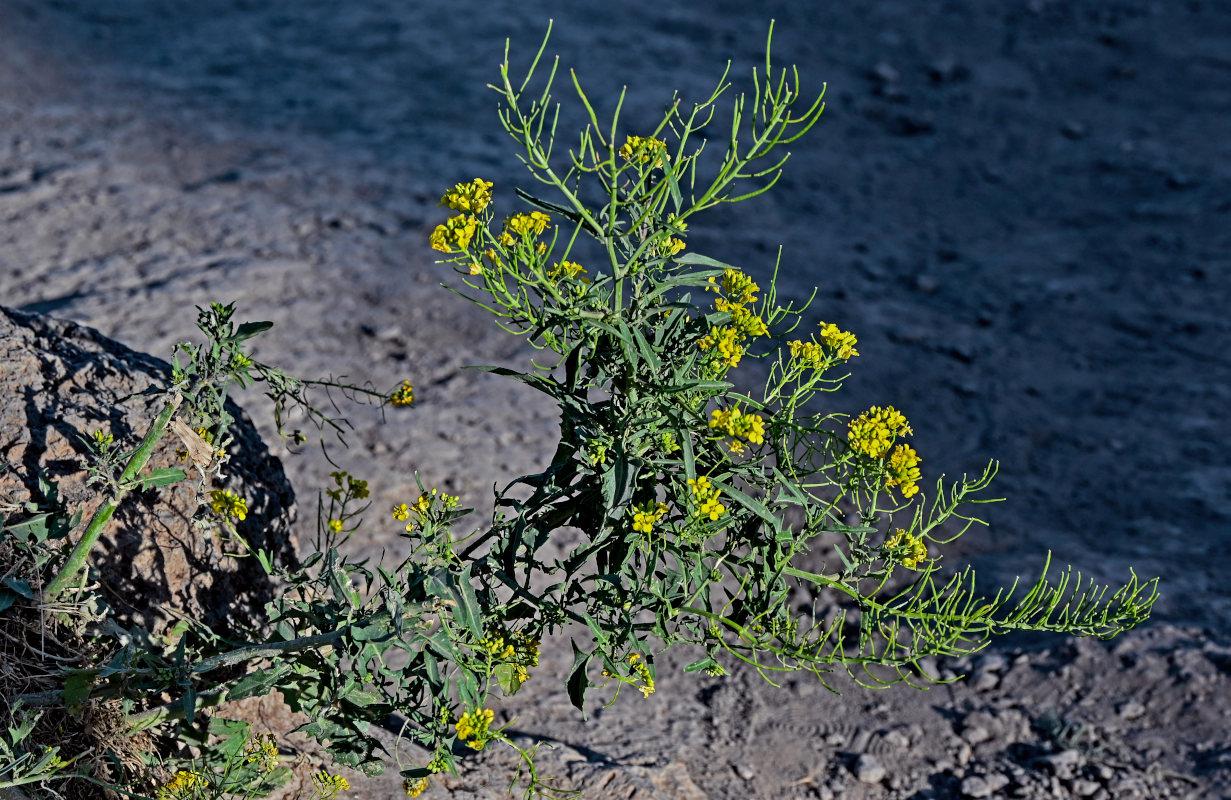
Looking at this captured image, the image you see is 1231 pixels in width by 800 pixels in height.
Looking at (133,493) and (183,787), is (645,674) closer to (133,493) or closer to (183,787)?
(183,787)

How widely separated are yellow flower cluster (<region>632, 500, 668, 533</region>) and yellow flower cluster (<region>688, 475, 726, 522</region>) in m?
0.06

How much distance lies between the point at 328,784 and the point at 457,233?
103 centimetres

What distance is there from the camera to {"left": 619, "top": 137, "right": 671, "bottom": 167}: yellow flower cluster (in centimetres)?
178

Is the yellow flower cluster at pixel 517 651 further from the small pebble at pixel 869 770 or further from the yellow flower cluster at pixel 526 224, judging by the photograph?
the small pebble at pixel 869 770

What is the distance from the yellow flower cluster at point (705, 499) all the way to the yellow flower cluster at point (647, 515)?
0.06m

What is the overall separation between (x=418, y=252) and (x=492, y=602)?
11.1 ft

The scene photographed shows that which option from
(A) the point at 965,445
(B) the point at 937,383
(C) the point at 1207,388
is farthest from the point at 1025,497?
(C) the point at 1207,388

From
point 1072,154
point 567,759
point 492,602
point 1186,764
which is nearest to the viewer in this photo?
point 492,602

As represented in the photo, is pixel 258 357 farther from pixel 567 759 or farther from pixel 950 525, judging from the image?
pixel 950 525

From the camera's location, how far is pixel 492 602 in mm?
1892

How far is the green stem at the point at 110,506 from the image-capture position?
1795mm

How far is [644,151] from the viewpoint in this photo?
1814mm

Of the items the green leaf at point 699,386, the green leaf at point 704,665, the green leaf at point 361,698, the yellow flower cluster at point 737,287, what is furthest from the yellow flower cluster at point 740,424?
the green leaf at point 361,698

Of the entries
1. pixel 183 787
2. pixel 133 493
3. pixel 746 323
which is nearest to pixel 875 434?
pixel 746 323
